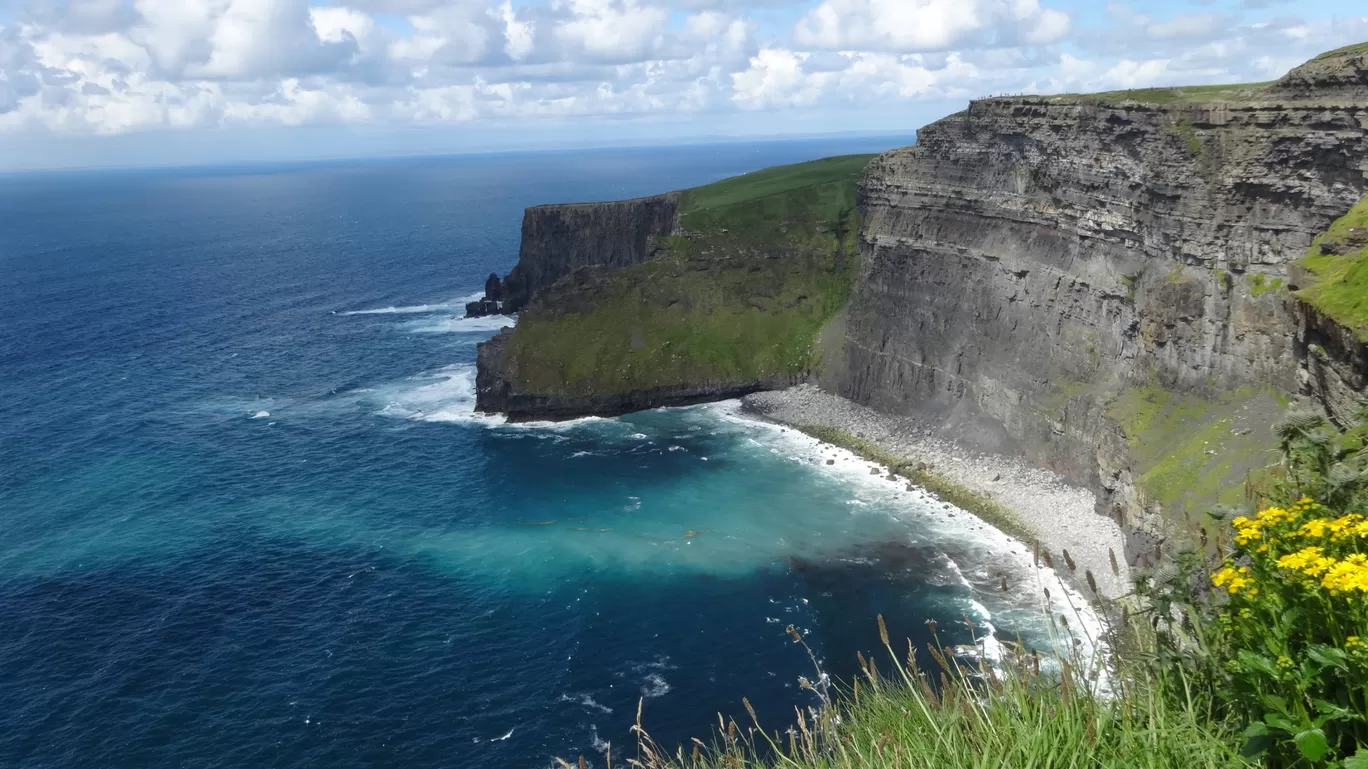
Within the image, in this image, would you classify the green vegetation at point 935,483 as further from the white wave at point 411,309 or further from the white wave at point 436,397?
the white wave at point 411,309

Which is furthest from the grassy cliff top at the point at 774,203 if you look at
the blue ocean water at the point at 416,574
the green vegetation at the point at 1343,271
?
the green vegetation at the point at 1343,271

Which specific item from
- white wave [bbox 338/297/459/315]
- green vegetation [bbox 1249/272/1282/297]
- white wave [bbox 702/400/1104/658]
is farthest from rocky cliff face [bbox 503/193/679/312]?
green vegetation [bbox 1249/272/1282/297]

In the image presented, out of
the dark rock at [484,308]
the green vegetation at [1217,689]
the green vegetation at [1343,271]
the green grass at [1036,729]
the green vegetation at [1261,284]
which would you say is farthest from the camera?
A: the dark rock at [484,308]

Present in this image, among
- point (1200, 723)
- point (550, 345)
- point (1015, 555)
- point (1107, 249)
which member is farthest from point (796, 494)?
point (1200, 723)

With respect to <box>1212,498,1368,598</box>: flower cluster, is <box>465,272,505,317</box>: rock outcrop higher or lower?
lower

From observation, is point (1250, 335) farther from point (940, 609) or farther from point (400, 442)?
point (400, 442)

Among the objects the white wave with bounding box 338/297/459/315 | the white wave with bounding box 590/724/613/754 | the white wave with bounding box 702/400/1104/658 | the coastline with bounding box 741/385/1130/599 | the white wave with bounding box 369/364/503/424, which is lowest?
the white wave with bounding box 590/724/613/754

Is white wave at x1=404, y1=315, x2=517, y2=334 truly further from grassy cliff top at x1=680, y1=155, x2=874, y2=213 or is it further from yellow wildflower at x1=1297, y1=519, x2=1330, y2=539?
yellow wildflower at x1=1297, y1=519, x2=1330, y2=539
